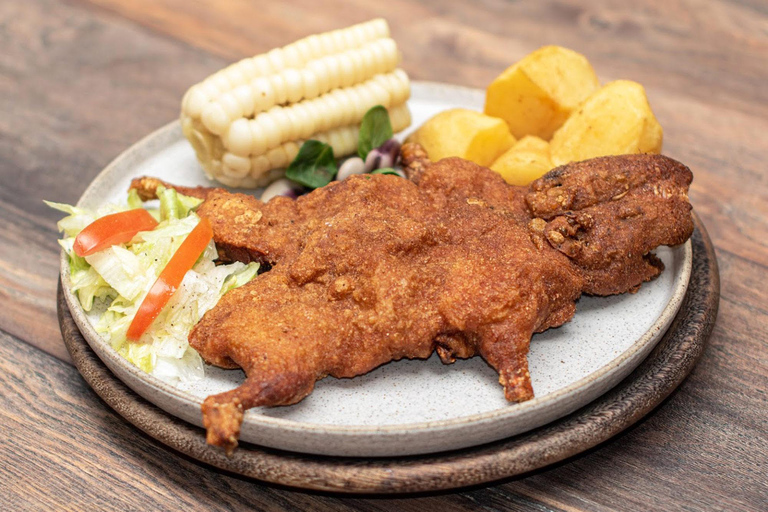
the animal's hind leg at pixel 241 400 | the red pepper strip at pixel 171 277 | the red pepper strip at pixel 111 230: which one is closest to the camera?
the animal's hind leg at pixel 241 400

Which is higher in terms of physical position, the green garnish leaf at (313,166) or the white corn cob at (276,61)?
the white corn cob at (276,61)

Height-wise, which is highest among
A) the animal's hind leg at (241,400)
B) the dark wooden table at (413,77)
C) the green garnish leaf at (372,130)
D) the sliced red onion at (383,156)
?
the green garnish leaf at (372,130)

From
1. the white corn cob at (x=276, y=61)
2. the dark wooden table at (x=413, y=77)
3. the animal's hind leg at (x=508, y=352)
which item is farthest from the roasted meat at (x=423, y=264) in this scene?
the white corn cob at (x=276, y=61)

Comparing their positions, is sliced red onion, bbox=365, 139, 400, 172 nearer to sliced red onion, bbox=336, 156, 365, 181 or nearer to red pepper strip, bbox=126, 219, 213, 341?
sliced red onion, bbox=336, 156, 365, 181

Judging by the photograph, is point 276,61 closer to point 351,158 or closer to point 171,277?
point 351,158

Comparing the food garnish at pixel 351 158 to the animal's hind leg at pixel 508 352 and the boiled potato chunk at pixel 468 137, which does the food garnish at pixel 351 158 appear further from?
the animal's hind leg at pixel 508 352

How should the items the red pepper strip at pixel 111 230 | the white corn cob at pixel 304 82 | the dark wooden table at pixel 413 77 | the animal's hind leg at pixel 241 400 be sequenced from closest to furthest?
the animal's hind leg at pixel 241 400 → the dark wooden table at pixel 413 77 → the red pepper strip at pixel 111 230 → the white corn cob at pixel 304 82

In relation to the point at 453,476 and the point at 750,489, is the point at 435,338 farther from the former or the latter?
the point at 750,489
